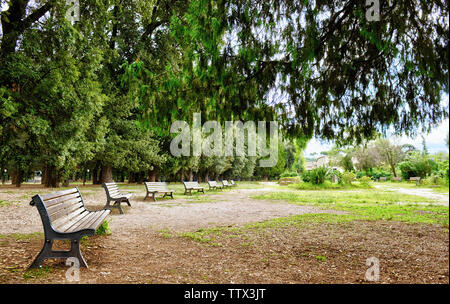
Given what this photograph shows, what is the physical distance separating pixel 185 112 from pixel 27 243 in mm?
3473

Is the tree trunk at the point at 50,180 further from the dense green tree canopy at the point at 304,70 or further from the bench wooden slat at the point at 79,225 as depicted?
the bench wooden slat at the point at 79,225

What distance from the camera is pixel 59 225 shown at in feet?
12.4

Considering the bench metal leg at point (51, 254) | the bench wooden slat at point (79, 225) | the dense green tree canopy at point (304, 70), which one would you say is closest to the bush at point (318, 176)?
the dense green tree canopy at point (304, 70)

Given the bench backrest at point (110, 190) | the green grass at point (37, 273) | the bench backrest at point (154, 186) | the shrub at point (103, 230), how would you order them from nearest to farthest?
the green grass at point (37, 273)
the shrub at point (103, 230)
the bench backrest at point (110, 190)
the bench backrest at point (154, 186)

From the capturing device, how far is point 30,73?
10.6 meters

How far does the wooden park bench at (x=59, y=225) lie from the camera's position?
3.52m

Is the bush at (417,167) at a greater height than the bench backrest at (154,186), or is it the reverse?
the bush at (417,167)

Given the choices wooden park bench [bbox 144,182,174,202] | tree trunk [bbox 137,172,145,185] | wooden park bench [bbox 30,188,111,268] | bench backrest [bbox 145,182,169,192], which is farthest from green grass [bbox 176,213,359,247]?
tree trunk [bbox 137,172,145,185]

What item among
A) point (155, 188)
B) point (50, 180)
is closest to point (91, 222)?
point (155, 188)

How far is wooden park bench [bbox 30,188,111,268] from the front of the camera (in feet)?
11.5

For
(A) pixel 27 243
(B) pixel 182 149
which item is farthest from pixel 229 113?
(B) pixel 182 149

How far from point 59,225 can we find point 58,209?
295 mm

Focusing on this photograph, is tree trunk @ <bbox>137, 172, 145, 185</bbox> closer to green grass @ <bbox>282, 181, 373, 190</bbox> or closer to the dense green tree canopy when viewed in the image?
green grass @ <bbox>282, 181, 373, 190</bbox>
